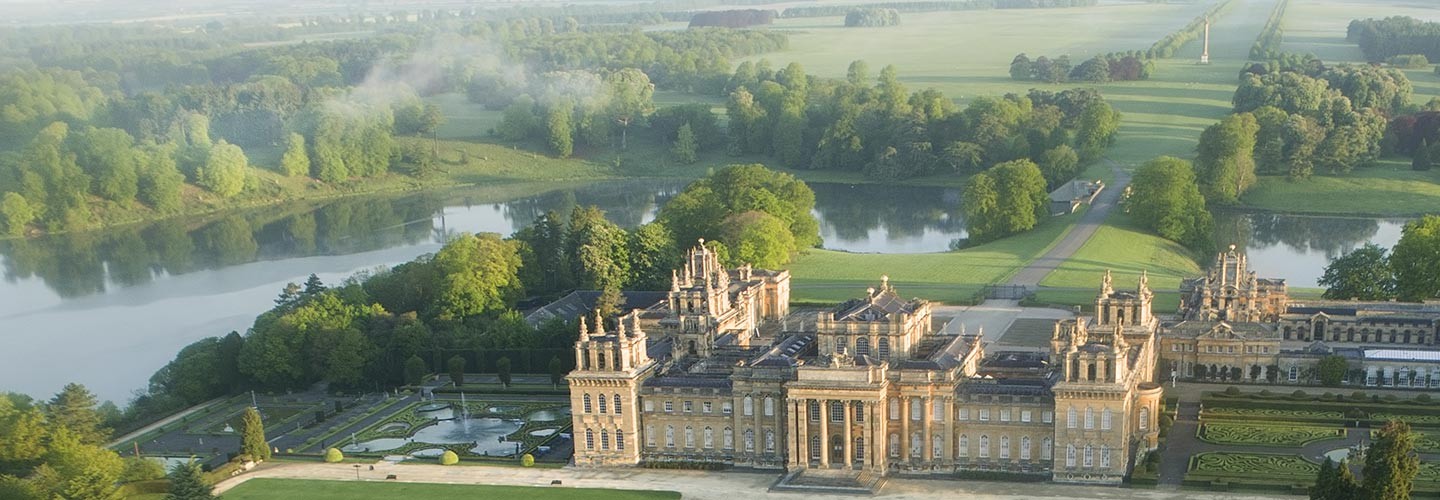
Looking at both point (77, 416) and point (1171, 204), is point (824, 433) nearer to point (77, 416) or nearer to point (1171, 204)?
point (77, 416)

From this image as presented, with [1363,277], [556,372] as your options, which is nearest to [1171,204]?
[1363,277]

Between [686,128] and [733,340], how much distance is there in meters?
87.4

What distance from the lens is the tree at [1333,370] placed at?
208ft

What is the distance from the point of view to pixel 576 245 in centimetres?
9200

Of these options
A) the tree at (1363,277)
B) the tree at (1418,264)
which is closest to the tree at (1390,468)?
the tree at (1418,264)

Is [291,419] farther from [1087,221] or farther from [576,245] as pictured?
[1087,221]

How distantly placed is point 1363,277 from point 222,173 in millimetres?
100047

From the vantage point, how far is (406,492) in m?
55.3

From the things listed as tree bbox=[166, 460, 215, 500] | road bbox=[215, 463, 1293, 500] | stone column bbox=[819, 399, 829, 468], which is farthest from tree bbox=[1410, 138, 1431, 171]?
tree bbox=[166, 460, 215, 500]

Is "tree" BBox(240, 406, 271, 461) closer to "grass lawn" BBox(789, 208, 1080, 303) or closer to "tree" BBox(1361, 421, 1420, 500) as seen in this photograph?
"grass lawn" BBox(789, 208, 1080, 303)

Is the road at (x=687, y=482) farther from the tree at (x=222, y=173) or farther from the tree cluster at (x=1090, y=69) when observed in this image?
the tree cluster at (x=1090, y=69)

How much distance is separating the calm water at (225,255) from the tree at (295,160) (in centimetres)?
702

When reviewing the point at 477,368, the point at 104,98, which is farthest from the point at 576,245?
the point at 104,98

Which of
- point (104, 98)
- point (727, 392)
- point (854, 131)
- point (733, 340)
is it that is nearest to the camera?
point (727, 392)
